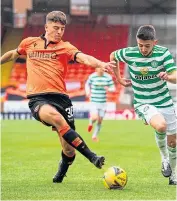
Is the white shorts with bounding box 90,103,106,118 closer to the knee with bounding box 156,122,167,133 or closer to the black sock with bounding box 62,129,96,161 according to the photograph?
the knee with bounding box 156,122,167,133

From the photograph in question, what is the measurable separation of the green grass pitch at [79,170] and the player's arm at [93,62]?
1683 mm

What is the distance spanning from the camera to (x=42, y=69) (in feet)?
34.8

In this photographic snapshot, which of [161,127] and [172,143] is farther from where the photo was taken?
[172,143]

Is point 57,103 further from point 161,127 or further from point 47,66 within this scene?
point 161,127

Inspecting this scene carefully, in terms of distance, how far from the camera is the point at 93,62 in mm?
9867

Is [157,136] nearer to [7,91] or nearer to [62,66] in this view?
[62,66]

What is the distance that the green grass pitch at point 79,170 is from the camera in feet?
31.3

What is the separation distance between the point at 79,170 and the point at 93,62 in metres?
3.51

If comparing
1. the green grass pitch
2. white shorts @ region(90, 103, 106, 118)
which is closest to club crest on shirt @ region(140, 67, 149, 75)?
the green grass pitch

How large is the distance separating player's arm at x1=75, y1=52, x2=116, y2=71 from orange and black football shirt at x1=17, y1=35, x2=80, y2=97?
0.25m

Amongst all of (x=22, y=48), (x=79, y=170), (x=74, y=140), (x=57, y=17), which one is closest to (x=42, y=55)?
(x=22, y=48)

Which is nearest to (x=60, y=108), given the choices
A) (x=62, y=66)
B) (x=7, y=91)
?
(x=62, y=66)

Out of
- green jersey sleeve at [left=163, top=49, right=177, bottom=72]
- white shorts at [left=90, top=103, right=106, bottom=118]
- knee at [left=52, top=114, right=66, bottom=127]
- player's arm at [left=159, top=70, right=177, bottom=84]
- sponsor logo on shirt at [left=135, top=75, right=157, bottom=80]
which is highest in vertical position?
green jersey sleeve at [left=163, top=49, right=177, bottom=72]

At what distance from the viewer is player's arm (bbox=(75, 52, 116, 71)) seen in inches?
374
